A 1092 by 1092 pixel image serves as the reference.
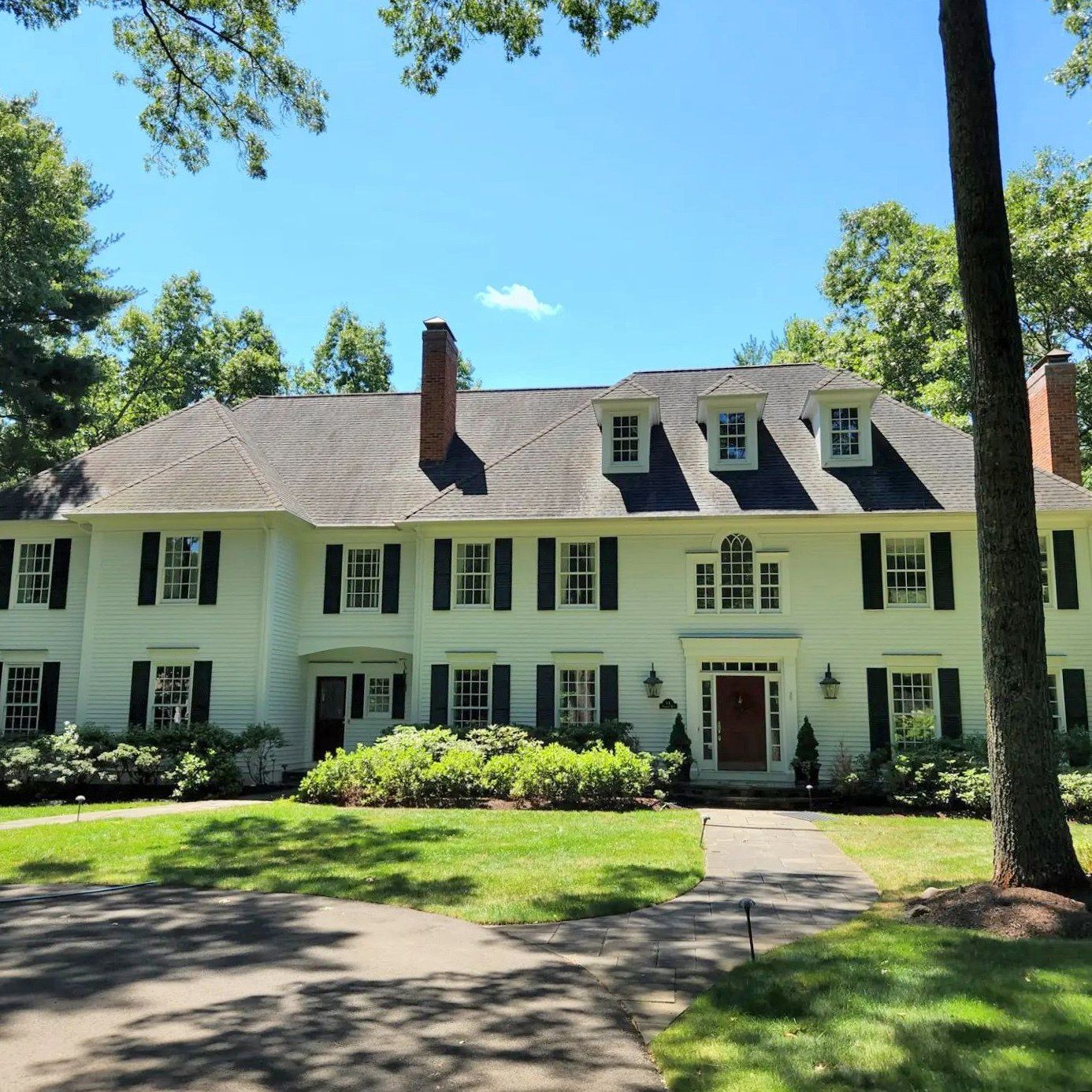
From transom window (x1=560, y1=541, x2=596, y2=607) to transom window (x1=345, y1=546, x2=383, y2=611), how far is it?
4198 mm

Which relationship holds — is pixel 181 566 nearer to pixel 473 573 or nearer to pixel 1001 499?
pixel 473 573

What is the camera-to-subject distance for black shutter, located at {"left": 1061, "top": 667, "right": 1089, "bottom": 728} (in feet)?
52.6

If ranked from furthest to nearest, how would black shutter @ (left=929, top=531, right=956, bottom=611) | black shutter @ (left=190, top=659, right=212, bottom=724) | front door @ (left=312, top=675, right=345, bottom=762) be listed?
front door @ (left=312, top=675, right=345, bottom=762), black shutter @ (left=190, top=659, right=212, bottom=724), black shutter @ (left=929, top=531, right=956, bottom=611)

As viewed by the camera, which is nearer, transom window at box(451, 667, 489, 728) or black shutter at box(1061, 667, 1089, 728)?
black shutter at box(1061, 667, 1089, 728)

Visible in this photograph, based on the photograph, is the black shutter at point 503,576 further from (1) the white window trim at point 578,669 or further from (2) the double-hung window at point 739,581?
(2) the double-hung window at point 739,581

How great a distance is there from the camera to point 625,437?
1894 centimetres

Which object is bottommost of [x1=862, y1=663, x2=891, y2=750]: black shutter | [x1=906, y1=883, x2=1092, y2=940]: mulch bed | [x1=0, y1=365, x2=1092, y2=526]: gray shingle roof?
[x1=906, y1=883, x2=1092, y2=940]: mulch bed

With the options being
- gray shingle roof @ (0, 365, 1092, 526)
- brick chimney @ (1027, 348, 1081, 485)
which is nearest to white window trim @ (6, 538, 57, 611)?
gray shingle roof @ (0, 365, 1092, 526)

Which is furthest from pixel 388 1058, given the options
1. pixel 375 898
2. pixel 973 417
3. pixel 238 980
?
pixel 973 417

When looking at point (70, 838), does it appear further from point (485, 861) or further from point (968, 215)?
point (968, 215)

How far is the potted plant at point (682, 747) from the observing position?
16297 mm

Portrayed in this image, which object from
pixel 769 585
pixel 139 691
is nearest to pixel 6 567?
pixel 139 691

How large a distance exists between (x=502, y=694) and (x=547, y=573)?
2.68m

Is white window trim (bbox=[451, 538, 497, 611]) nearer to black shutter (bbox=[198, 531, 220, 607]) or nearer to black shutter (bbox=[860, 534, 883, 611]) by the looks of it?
black shutter (bbox=[198, 531, 220, 607])
